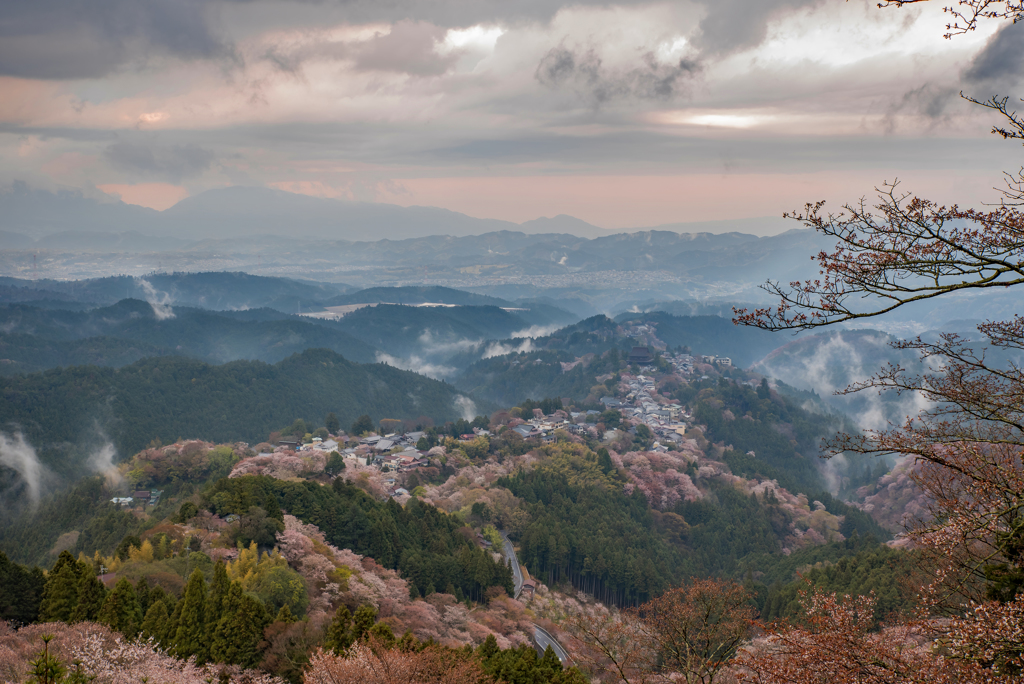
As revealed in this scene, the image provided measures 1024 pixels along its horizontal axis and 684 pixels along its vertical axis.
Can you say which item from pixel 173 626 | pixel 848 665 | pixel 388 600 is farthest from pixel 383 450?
pixel 848 665

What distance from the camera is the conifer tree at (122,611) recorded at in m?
26.1

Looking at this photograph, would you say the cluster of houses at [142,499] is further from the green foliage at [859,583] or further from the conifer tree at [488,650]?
the green foliage at [859,583]

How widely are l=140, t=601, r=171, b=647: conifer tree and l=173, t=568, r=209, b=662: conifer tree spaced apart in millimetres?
488

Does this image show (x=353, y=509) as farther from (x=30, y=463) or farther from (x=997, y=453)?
(x=30, y=463)

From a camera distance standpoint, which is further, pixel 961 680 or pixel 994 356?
pixel 994 356

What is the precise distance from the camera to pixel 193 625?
26328 millimetres

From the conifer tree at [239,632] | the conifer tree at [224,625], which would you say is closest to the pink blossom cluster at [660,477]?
the conifer tree at [239,632]

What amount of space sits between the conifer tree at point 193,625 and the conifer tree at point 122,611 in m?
1.87

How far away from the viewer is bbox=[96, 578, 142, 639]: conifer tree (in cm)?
2609

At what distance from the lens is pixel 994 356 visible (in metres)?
157

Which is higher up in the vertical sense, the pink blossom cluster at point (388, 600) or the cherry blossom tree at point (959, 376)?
the cherry blossom tree at point (959, 376)

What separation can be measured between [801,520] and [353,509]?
6062 centimetres

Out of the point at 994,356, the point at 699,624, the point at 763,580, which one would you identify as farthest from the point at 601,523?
the point at 994,356

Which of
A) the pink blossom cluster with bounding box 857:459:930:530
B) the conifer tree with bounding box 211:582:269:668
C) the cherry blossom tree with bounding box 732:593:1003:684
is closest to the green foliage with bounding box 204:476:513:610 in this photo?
the conifer tree with bounding box 211:582:269:668
